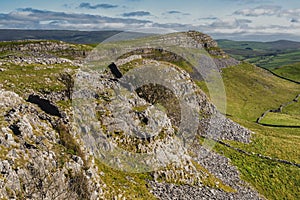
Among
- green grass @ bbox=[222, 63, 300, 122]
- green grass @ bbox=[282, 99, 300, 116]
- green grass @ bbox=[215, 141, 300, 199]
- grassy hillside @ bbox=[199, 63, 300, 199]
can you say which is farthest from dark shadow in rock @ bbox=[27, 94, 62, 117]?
green grass @ bbox=[282, 99, 300, 116]

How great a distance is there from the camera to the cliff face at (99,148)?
23.8 m

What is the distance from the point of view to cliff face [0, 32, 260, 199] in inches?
938

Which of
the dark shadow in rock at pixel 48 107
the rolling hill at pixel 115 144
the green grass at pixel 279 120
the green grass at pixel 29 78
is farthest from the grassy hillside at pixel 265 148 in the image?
the dark shadow in rock at pixel 48 107

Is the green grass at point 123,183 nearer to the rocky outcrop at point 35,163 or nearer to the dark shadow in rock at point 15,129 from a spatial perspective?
the rocky outcrop at point 35,163

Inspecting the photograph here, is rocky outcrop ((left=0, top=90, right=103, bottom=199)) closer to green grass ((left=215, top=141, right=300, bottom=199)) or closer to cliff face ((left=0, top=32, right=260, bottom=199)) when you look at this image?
cliff face ((left=0, top=32, right=260, bottom=199))

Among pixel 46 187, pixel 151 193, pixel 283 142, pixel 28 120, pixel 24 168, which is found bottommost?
pixel 283 142

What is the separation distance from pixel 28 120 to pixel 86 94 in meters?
11.6

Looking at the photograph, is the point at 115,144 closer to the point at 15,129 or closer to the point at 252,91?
the point at 15,129

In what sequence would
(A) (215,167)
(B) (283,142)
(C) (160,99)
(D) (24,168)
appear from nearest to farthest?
1. (D) (24,168)
2. (A) (215,167)
3. (C) (160,99)
4. (B) (283,142)

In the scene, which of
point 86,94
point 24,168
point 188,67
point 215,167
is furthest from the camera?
point 188,67

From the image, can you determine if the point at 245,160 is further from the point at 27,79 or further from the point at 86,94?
the point at 27,79

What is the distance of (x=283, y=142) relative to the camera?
235ft

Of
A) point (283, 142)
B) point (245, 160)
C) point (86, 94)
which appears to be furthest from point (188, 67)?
point (86, 94)

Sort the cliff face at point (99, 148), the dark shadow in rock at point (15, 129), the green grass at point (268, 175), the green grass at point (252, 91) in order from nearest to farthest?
the cliff face at point (99, 148)
the dark shadow in rock at point (15, 129)
the green grass at point (268, 175)
the green grass at point (252, 91)
